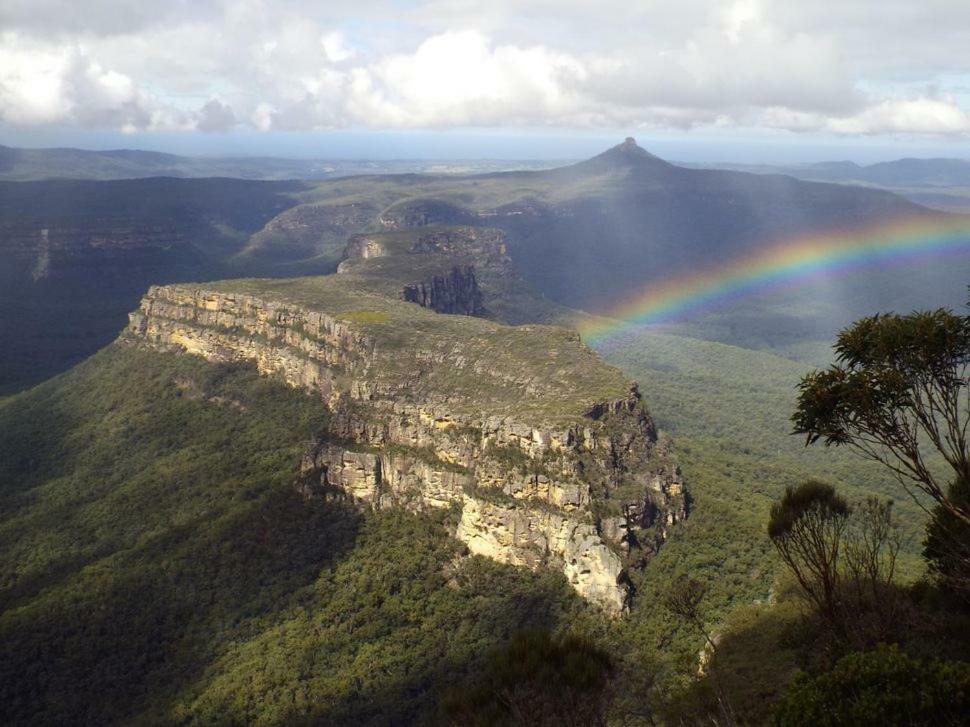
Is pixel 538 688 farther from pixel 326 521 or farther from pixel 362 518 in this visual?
pixel 326 521

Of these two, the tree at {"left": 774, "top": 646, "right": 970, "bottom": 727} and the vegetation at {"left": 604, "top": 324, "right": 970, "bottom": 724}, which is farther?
the vegetation at {"left": 604, "top": 324, "right": 970, "bottom": 724}

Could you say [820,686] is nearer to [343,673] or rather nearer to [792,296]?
[343,673]

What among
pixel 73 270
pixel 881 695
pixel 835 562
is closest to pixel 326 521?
pixel 835 562

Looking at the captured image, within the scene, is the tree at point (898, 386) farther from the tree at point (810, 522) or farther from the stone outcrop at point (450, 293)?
the stone outcrop at point (450, 293)

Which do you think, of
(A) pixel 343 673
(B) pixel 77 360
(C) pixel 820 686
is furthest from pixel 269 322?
(C) pixel 820 686

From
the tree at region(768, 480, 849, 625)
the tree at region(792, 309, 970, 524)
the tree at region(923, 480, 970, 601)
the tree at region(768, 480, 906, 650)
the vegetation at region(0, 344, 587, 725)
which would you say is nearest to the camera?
the tree at region(792, 309, 970, 524)

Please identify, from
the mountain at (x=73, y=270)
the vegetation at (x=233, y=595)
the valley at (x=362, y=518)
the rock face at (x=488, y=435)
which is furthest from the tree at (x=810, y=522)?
the mountain at (x=73, y=270)

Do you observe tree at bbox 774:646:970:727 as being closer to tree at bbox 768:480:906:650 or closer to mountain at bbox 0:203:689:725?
tree at bbox 768:480:906:650

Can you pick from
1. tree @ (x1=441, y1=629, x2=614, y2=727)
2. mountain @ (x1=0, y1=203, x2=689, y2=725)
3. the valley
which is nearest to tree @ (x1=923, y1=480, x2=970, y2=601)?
the valley
